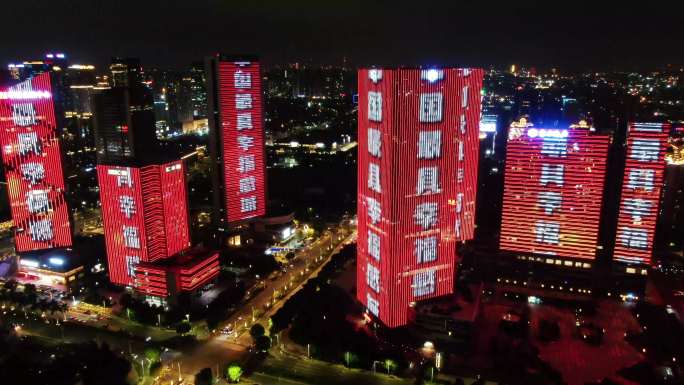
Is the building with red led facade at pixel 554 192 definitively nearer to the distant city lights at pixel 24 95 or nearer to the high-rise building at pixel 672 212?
the high-rise building at pixel 672 212

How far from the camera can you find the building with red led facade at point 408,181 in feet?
144

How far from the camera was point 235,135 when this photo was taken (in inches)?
2763

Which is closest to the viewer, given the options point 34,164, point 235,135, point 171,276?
point 171,276

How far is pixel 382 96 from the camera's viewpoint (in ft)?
145

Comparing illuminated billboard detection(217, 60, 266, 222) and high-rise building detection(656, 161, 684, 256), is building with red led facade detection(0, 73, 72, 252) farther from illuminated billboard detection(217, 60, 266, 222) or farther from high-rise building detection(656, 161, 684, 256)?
high-rise building detection(656, 161, 684, 256)

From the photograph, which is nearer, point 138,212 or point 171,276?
point 171,276

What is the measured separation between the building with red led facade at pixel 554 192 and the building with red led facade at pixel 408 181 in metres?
10.5

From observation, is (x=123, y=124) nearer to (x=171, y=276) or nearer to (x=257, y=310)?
(x=171, y=276)

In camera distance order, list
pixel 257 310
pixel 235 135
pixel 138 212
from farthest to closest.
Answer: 1. pixel 235 135
2. pixel 138 212
3. pixel 257 310

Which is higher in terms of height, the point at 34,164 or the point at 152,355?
the point at 34,164

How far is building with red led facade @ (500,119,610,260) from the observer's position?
52719mm

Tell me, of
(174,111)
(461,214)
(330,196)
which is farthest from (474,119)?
(174,111)

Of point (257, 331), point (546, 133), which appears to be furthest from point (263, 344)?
point (546, 133)

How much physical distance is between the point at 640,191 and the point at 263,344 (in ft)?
137
